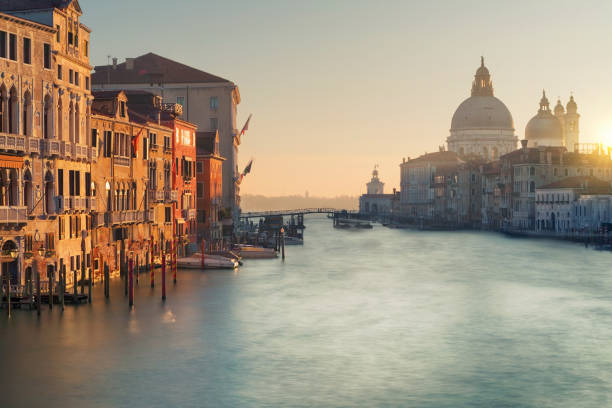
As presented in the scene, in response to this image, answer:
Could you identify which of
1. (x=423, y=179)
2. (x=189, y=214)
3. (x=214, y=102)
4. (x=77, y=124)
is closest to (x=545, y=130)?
(x=423, y=179)

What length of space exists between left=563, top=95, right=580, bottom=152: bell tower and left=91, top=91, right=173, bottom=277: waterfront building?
135 m

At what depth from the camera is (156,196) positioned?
4962 centimetres

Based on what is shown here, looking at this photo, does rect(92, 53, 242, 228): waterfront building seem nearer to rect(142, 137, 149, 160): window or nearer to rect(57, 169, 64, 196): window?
rect(142, 137, 149, 160): window

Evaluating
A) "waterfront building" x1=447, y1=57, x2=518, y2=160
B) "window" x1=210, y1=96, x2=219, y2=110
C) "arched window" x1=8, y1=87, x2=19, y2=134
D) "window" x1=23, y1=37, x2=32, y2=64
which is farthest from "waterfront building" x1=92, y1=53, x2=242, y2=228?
"waterfront building" x1=447, y1=57, x2=518, y2=160

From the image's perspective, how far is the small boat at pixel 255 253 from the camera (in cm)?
6581

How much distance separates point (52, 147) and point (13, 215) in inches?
140

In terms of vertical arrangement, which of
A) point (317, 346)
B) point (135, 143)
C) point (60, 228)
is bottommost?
point (317, 346)

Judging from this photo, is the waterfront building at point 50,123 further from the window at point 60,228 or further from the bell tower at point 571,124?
the bell tower at point 571,124

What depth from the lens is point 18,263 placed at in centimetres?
3353

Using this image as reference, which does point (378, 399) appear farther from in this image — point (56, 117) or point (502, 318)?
point (56, 117)

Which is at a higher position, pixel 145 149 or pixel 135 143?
pixel 135 143

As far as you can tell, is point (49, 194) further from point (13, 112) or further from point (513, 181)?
point (513, 181)

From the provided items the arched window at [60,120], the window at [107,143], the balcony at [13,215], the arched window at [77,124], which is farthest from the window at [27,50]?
the window at [107,143]

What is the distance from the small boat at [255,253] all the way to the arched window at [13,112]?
33.2m
